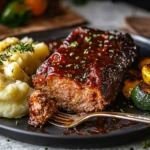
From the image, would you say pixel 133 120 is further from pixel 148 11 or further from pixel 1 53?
pixel 148 11

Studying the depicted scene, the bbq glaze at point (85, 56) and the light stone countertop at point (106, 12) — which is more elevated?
the bbq glaze at point (85, 56)

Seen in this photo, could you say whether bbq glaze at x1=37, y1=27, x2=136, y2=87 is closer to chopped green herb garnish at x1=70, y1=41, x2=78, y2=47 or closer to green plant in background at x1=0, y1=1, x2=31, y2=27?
chopped green herb garnish at x1=70, y1=41, x2=78, y2=47

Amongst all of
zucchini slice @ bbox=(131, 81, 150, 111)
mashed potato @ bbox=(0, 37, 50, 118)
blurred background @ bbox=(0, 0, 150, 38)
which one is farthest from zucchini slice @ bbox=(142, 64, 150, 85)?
blurred background @ bbox=(0, 0, 150, 38)

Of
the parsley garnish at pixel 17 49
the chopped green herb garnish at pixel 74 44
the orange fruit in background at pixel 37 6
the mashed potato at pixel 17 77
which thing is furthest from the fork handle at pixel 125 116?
the orange fruit in background at pixel 37 6

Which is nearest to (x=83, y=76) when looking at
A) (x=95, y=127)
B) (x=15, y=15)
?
(x=95, y=127)

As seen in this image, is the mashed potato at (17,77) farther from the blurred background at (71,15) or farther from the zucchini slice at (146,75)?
the blurred background at (71,15)

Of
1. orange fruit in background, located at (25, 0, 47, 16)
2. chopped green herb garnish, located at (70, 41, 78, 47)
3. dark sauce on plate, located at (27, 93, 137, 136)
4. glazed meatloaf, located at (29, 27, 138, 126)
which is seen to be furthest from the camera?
orange fruit in background, located at (25, 0, 47, 16)

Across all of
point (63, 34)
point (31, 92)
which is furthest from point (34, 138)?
point (63, 34)

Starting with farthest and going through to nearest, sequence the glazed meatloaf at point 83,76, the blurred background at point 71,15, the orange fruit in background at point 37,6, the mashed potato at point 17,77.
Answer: the orange fruit in background at point 37,6, the blurred background at point 71,15, the glazed meatloaf at point 83,76, the mashed potato at point 17,77
